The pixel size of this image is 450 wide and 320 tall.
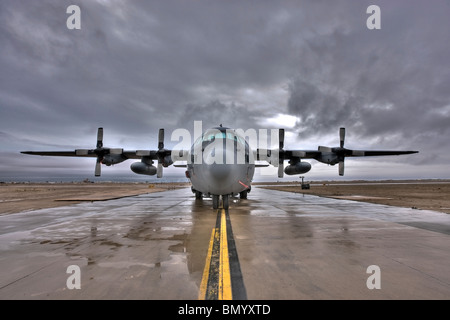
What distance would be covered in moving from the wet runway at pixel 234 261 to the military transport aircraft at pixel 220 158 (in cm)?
230

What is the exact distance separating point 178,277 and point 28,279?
236 cm

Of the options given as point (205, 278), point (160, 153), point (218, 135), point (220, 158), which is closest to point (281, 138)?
point (160, 153)

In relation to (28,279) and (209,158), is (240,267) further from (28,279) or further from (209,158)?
(209,158)

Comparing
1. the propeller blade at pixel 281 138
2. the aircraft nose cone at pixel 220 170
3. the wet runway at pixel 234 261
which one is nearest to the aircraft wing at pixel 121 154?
the propeller blade at pixel 281 138

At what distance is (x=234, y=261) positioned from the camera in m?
4.31

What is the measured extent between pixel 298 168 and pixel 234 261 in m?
16.0

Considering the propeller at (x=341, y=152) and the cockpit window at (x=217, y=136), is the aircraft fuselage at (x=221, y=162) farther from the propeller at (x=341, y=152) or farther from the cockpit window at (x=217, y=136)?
the propeller at (x=341, y=152)

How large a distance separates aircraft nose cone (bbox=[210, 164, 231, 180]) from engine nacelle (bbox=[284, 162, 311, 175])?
12.0 m

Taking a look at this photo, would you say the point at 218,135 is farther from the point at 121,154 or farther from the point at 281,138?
the point at 121,154

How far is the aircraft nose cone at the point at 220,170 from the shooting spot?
8.51 m

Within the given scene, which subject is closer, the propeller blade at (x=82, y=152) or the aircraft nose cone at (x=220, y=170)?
the aircraft nose cone at (x=220, y=170)

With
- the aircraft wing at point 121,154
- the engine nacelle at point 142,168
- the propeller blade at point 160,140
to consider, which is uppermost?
the propeller blade at point 160,140

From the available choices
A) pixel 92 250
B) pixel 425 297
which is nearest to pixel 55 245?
pixel 92 250

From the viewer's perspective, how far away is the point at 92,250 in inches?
199
